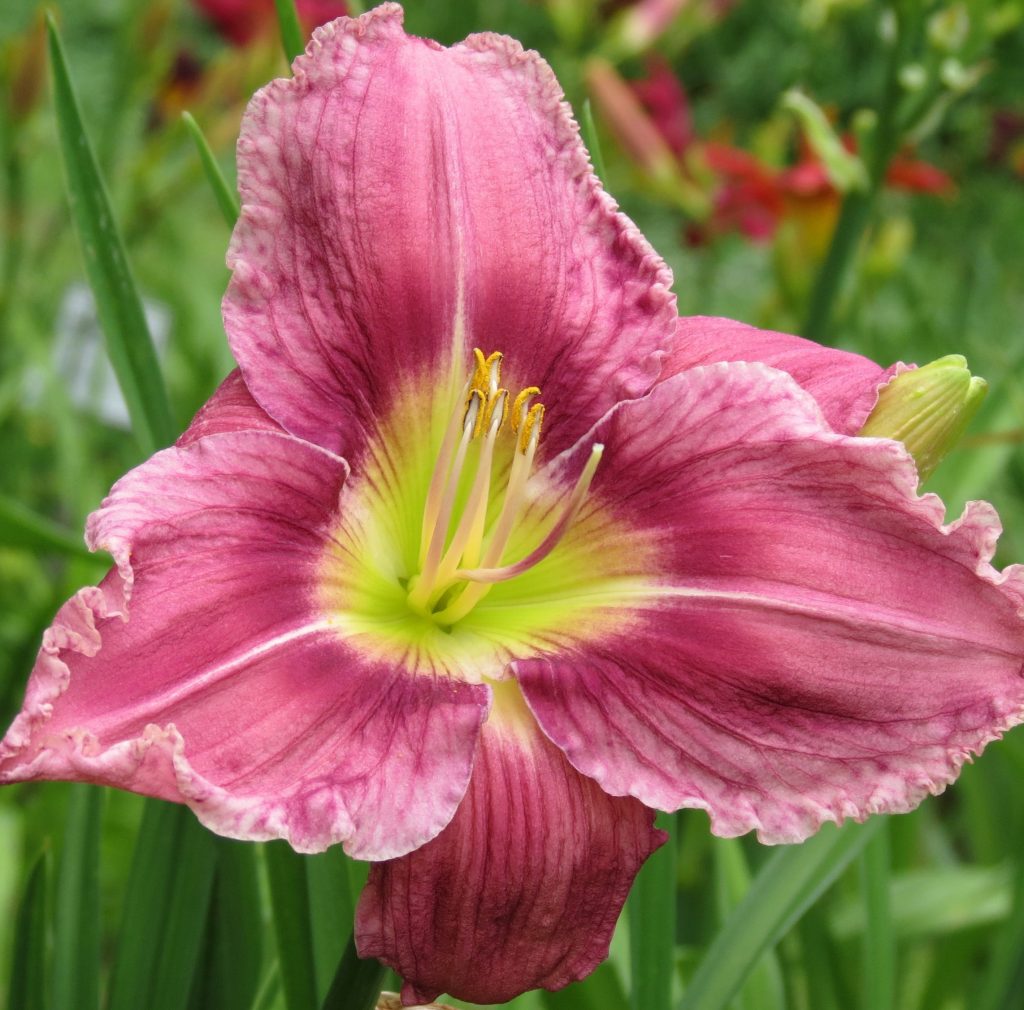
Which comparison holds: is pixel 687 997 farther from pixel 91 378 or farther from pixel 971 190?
pixel 971 190

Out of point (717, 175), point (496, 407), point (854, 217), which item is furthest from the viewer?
point (717, 175)

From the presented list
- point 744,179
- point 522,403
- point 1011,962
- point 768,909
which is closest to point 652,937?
point 768,909

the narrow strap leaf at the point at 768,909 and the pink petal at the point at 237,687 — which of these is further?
the narrow strap leaf at the point at 768,909

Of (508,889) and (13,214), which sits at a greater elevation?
(508,889)

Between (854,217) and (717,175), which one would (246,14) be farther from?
(854,217)

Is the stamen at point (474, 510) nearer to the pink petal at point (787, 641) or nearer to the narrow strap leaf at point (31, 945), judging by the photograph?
the pink petal at point (787, 641)

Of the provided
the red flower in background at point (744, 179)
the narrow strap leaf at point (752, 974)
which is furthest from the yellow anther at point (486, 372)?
the red flower in background at point (744, 179)
